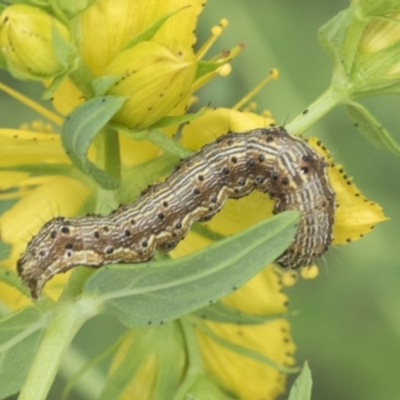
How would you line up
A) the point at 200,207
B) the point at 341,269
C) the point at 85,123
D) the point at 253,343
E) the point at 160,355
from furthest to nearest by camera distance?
1. the point at 341,269
2. the point at 253,343
3. the point at 160,355
4. the point at 200,207
5. the point at 85,123

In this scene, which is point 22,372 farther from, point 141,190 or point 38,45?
point 38,45

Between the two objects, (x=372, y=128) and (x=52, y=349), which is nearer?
(x=52, y=349)

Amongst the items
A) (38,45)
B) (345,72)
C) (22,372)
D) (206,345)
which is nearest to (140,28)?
(38,45)

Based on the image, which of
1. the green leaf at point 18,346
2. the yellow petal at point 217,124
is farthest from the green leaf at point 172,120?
the green leaf at point 18,346

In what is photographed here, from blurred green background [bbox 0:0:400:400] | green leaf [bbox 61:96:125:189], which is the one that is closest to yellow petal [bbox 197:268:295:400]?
green leaf [bbox 61:96:125:189]

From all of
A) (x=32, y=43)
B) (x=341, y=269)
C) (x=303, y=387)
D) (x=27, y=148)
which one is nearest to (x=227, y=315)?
(x=303, y=387)

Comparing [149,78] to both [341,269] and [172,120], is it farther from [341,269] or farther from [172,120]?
[341,269]
